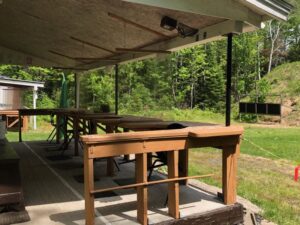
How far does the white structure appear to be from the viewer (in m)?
15.8

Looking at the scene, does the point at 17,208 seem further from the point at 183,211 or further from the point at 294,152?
the point at 294,152

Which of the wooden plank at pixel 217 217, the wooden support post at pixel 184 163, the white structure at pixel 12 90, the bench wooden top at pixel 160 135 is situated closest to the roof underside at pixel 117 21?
the bench wooden top at pixel 160 135

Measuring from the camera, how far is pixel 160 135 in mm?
3160

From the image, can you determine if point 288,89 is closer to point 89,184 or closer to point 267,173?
point 267,173

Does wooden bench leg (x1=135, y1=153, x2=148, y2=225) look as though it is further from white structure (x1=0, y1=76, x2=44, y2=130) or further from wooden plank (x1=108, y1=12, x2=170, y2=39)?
white structure (x1=0, y1=76, x2=44, y2=130)

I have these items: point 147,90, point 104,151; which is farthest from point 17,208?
point 147,90

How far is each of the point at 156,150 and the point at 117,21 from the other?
2.33m

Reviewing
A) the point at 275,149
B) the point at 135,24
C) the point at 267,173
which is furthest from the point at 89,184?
the point at 275,149

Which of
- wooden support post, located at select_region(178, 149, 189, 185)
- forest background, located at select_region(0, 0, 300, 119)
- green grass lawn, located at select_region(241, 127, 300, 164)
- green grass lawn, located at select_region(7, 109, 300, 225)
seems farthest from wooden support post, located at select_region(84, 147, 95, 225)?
forest background, located at select_region(0, 0, 300, 119)

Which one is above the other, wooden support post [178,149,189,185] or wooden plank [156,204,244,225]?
wooden support post [178,149,189,185]

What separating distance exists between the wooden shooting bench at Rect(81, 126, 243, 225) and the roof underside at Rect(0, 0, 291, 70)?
1.25 m

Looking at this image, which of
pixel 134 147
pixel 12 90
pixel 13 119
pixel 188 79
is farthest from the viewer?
pixel 188 79

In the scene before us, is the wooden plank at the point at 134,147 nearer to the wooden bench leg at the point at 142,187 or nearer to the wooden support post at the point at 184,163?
the wooden bench leg at the point at 142,187

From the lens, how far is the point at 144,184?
304 cm
